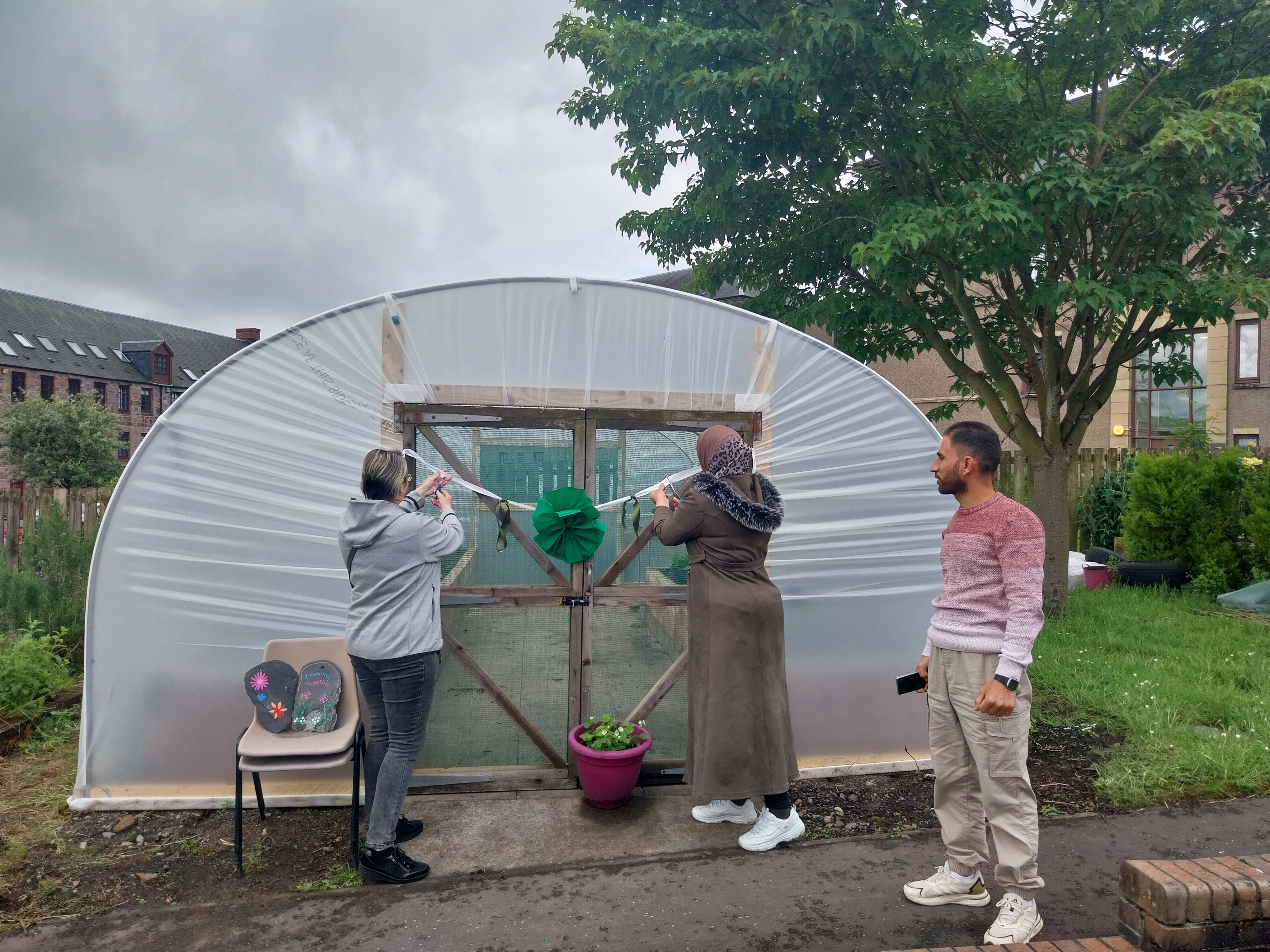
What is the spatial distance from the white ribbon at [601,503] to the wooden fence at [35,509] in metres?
4.95

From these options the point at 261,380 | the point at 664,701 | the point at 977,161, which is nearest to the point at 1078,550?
the point at 977,161

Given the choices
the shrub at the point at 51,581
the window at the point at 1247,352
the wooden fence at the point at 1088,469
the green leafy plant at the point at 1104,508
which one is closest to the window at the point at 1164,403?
the window at the point at 1247,352

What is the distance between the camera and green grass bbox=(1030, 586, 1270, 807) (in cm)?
423

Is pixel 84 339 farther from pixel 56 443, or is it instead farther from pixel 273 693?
pixel 273 693

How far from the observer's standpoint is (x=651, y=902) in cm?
317

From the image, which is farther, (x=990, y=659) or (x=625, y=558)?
(x=625, y=558)

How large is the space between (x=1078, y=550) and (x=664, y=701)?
27.4 feet

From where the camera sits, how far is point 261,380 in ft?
13.3

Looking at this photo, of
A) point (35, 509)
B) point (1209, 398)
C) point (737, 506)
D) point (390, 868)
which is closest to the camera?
point (390, 868)

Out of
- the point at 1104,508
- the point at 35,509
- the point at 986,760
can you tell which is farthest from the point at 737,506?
the point at 1104,508

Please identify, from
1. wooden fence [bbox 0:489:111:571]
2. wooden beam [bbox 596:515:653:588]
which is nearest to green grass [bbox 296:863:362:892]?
wooden beam [bbox 596:515:653:588]

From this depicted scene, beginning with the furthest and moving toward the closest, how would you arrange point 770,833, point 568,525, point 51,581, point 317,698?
1. point 51,581
2. point 568,525
3. point 317,698
4. point 770,833

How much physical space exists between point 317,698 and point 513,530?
1.22 meters

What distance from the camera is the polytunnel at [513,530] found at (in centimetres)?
398
